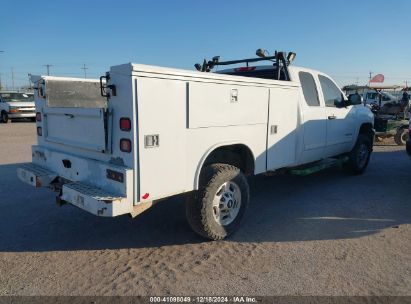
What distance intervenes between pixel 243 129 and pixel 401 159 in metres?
7.35

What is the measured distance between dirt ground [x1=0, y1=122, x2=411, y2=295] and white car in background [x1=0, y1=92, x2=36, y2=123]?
17001 millimetres

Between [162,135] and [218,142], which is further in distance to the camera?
[218,142]

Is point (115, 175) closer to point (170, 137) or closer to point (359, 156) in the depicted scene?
point (170, 137)

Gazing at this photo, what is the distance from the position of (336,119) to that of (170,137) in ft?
13.2

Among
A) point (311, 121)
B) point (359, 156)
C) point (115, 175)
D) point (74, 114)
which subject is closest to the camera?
point (115, 175)

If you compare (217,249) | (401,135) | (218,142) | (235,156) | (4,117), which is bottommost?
(217,249)

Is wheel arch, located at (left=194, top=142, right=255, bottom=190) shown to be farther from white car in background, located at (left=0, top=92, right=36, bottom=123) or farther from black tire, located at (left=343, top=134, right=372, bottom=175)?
white car in background, located at (left=0, top=92, right=36, bottom=123)

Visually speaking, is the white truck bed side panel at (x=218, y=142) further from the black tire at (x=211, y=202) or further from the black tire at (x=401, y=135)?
the black tire at (x=401, y=135)

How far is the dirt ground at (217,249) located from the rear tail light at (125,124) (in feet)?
4.64

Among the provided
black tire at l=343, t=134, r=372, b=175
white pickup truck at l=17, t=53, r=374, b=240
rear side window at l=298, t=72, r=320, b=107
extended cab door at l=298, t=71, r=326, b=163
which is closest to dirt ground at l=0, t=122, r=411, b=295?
white pickup truck at l=17, t=53, r=374, b=240

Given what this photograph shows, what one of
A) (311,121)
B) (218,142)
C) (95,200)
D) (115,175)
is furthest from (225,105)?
(311,121)

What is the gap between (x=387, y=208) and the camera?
223 inches

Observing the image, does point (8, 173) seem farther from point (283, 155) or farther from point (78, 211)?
point (283, 155)

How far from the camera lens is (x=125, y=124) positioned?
3373mm
